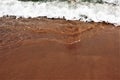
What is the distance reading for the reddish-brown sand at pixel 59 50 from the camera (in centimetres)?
457

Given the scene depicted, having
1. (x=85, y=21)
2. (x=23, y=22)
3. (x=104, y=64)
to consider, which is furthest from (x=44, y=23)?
(x=104, y=64)

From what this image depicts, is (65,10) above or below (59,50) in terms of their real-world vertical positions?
above

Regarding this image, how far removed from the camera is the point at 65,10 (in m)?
6.68

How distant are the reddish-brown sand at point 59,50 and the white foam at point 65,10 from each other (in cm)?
26

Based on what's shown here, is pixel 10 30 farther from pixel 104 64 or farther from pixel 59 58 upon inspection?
pixel 104 64

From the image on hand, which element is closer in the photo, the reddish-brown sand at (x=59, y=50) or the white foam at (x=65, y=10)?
the reddish-brown sand at (x=59, y=50)

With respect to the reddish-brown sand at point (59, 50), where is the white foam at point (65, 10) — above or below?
above

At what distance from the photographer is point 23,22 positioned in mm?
6336

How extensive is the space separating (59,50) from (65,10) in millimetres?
1755

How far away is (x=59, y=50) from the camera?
5121 millimetres

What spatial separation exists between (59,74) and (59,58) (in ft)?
1.40

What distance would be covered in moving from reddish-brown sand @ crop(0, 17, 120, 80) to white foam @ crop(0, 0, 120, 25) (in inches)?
10.3

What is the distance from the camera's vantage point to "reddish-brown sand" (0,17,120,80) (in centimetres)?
457

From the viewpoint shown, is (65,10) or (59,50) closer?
(59,50)
